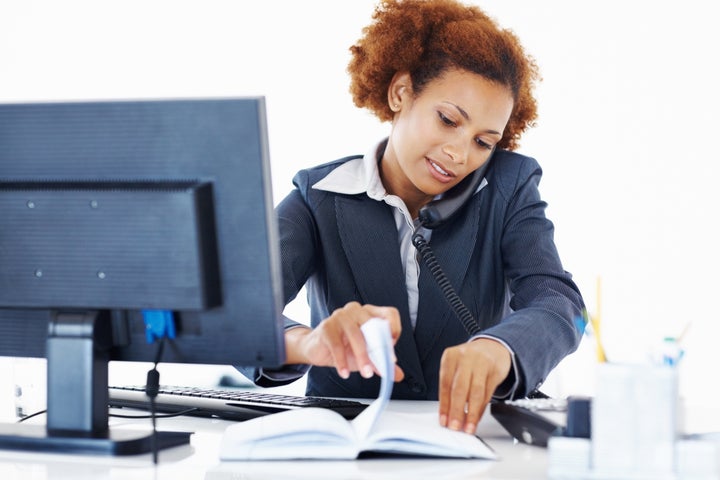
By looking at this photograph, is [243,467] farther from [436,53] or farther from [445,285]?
[436,53]

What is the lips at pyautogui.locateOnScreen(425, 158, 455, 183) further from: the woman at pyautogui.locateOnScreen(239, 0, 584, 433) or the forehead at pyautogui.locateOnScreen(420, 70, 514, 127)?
the forehead at pyautogui.locateOnScreen(420, 70, 514, 127)

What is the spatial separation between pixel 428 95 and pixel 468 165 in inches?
7.7

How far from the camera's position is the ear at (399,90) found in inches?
85.3

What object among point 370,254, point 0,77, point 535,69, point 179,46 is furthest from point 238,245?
point 0,77

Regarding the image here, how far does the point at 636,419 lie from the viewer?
3.04 feet

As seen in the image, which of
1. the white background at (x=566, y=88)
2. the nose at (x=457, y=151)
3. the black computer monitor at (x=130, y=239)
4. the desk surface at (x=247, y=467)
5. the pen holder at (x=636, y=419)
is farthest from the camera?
the white background at (x=566, y=88)

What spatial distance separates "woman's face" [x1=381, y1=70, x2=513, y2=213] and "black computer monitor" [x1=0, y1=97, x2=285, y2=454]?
2.94 ft

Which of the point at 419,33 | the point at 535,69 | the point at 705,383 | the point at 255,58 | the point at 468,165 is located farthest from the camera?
the point at 255,58

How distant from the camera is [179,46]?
4.45 metres

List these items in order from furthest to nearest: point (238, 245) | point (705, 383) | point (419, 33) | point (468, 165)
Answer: point (705, 383) < point (419, 33) < point (468, 165) < point (238, 245)

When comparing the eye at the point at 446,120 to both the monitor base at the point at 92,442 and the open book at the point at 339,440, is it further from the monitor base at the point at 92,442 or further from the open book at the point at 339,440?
the monitor base at the point at 92,442

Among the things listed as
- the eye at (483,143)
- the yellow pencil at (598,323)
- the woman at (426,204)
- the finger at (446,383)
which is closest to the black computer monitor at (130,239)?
the finger at (446,383)

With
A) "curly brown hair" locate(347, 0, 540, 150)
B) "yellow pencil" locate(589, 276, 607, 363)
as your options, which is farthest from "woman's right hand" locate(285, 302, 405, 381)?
"curly brown hair" locate(347, 0, 540, 150)

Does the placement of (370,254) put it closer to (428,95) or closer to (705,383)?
(428,95)
